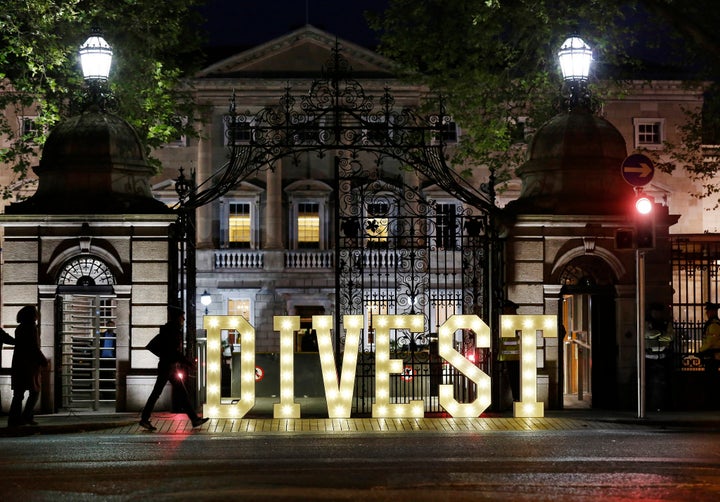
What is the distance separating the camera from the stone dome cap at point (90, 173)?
802 inches

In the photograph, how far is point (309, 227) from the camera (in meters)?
50.8

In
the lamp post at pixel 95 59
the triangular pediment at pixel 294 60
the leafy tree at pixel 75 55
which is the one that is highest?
the triangular pediment at pixel 294 60

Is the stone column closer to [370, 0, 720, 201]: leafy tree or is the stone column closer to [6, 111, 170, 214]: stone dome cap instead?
[370, 0, 720, 201]: leafy tree

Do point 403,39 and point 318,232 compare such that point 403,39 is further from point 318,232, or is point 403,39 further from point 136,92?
point 318,232

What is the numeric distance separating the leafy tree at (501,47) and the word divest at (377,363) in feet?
33.9

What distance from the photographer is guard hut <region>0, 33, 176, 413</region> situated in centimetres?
2017

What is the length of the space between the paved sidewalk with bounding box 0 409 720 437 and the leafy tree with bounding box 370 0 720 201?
11064 millimetres

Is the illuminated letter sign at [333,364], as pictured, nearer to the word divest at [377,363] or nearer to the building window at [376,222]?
the word divest at [377,363]

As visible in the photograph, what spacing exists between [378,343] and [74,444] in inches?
224

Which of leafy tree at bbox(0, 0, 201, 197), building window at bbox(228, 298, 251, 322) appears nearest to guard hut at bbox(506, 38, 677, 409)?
leafy tree at bbox(0, 0, 201, 197)

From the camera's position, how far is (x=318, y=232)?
1999 inches

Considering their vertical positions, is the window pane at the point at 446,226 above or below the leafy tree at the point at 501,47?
below

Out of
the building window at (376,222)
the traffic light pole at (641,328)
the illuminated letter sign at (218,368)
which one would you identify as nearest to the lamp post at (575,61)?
the traffic light pole at (641,328)

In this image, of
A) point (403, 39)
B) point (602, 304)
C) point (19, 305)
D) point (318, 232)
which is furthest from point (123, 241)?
point (318, 232)
